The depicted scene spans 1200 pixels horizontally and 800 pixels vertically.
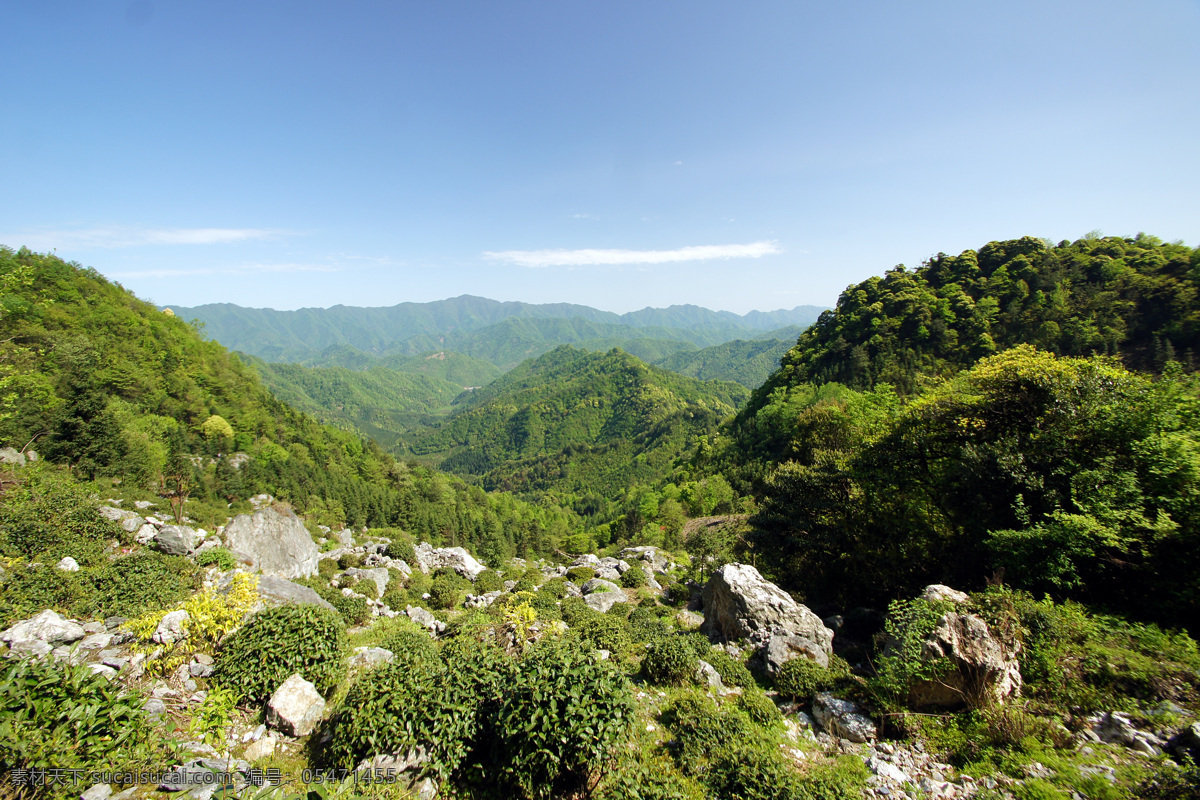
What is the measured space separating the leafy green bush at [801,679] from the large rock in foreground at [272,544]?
23604 millimetres

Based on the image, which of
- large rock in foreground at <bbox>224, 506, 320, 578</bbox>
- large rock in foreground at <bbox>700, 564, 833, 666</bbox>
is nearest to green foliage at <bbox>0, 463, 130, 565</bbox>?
large rock in foreground at <bbox>224, 506, 320, 578</bbox>

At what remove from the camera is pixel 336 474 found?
210 feet

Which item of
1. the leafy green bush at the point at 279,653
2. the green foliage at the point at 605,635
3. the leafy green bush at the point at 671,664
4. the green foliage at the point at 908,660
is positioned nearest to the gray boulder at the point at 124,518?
the leafy green bush at the point at 279,653

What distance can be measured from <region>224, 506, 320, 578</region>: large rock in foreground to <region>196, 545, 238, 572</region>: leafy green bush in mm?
2705

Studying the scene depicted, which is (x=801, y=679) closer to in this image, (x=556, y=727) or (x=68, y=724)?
(x=556, y=727)

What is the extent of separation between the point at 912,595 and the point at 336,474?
70334 millimetres

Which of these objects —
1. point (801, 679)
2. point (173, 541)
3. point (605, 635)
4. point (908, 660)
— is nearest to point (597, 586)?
point (605, 635)

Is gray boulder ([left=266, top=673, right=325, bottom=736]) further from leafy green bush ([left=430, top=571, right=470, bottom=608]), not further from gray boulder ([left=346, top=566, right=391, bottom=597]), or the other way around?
gray boulder ([left=346, top=566, right=391, bottom=597])

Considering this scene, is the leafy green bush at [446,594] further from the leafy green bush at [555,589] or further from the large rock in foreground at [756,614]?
the large rock in foreground at [756,614]

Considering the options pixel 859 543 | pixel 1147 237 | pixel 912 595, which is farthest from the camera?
pixel 1147 237

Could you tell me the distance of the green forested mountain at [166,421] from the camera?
25.4 metres

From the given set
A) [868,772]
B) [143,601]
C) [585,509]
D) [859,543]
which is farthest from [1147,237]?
[585,509]

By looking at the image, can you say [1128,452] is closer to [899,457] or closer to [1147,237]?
[899,457]

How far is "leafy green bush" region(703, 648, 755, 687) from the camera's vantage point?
39.8ft
